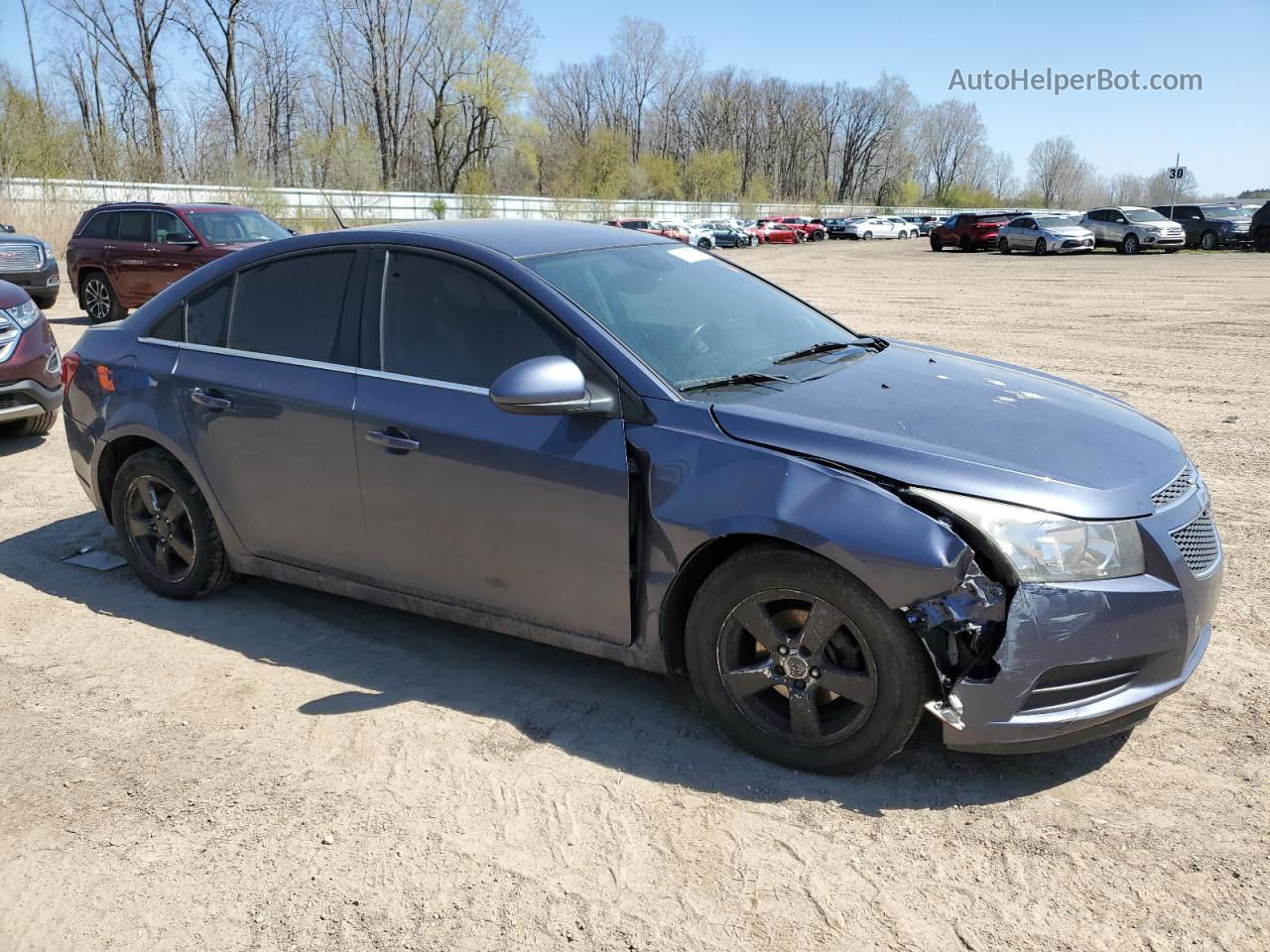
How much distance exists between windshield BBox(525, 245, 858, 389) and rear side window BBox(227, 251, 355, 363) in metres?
0.92

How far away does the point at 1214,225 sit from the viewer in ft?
118

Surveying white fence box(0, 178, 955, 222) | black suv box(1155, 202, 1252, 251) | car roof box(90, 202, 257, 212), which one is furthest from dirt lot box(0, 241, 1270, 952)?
black suv box(1155, 202, 1252, 251)

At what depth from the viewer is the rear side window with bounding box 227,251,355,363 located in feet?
13.7

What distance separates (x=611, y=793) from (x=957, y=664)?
3.70 feet

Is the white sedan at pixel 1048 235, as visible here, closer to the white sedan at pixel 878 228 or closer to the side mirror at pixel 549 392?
the white sedan at pixel 878 228

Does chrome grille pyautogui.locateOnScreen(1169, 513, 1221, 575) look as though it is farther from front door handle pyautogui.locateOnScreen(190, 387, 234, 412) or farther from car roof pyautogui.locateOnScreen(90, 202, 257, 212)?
car roof pyautogui.locateOnScreen(90, 202, 257, 212)

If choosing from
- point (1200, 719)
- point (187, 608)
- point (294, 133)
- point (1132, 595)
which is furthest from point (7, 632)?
point (294, 133)

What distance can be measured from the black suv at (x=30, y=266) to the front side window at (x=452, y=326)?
14.3 meters

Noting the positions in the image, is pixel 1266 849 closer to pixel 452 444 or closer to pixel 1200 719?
pixel 1200 719

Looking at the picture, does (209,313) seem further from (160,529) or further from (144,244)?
(144,244)

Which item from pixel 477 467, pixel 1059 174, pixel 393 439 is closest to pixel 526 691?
pixel 477 467

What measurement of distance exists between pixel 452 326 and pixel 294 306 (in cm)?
87

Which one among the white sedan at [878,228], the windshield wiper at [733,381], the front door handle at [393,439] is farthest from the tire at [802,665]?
the white sedan at [878,228]

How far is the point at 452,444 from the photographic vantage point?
3.69 metres
